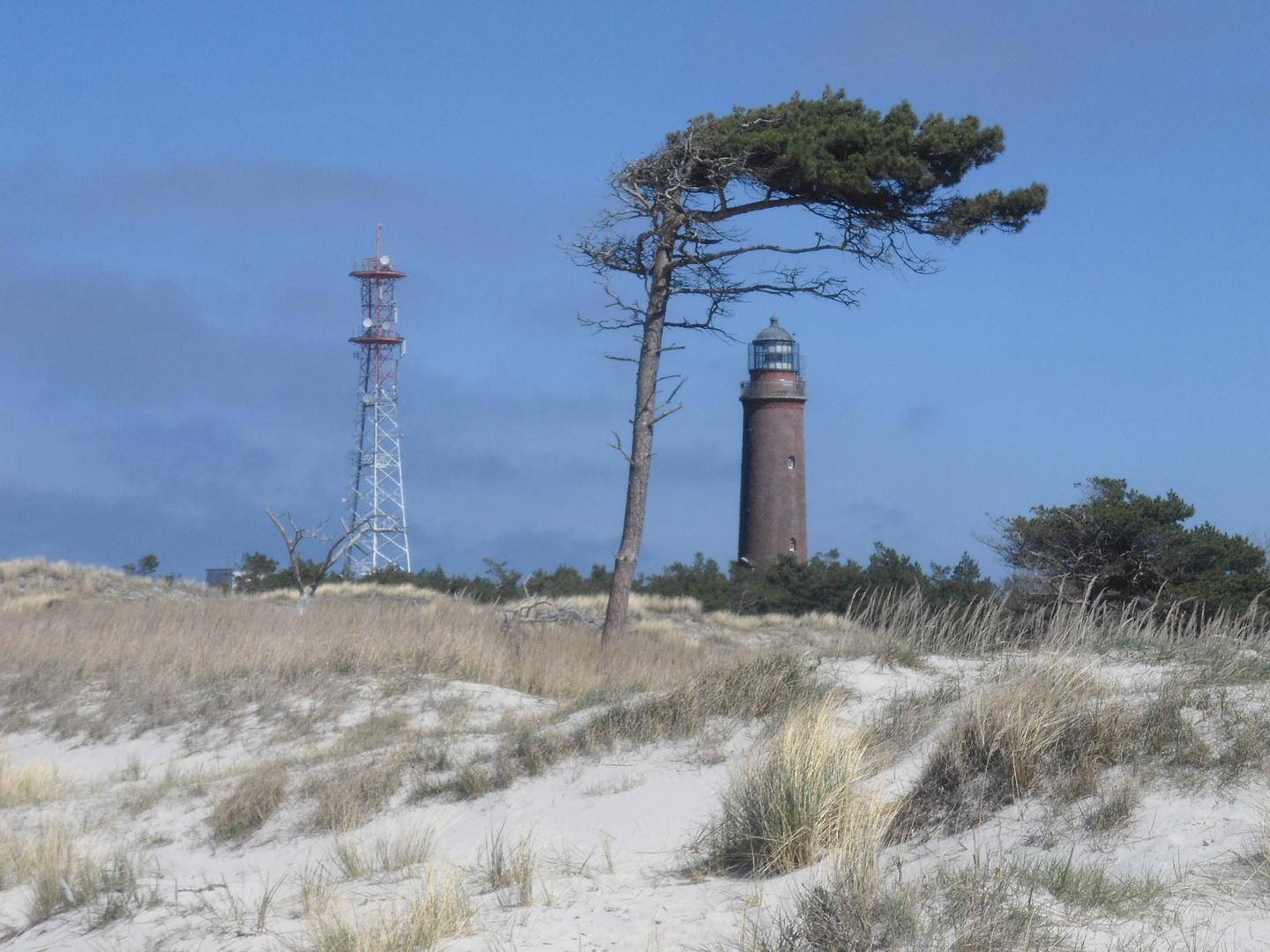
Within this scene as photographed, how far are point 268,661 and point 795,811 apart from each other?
899 cm

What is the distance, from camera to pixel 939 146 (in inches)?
591

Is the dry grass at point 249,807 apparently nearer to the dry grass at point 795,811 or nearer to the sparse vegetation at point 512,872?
the sparse vegetation at point 512,872

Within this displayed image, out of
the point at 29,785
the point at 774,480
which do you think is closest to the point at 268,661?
the point at 29,785

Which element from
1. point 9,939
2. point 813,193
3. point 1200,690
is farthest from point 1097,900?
point 813,193

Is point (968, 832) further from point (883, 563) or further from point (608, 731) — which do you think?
point (883, 563)

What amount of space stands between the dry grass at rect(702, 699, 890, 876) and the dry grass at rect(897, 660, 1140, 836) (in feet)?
1.27

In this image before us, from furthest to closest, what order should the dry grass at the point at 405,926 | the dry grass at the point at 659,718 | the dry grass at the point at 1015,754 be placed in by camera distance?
the dry grass at the point at 659,718, the dry grass at the point at 1015,754, the dry grass at the point at 405,926

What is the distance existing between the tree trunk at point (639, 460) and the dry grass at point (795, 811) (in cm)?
972

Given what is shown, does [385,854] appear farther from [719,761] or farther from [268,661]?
[268,661]

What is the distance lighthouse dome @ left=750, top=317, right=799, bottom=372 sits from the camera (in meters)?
37.3

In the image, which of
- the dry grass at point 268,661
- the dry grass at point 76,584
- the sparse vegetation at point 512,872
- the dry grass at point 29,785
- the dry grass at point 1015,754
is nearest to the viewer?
the sparse vegetation at point 512,872

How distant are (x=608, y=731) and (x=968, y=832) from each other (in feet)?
10.4

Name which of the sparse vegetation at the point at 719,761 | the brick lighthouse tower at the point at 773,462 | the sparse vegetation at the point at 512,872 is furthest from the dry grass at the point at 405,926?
the brick lighthouse tower at the point at 773,462

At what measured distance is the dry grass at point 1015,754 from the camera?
5281 millimetres
